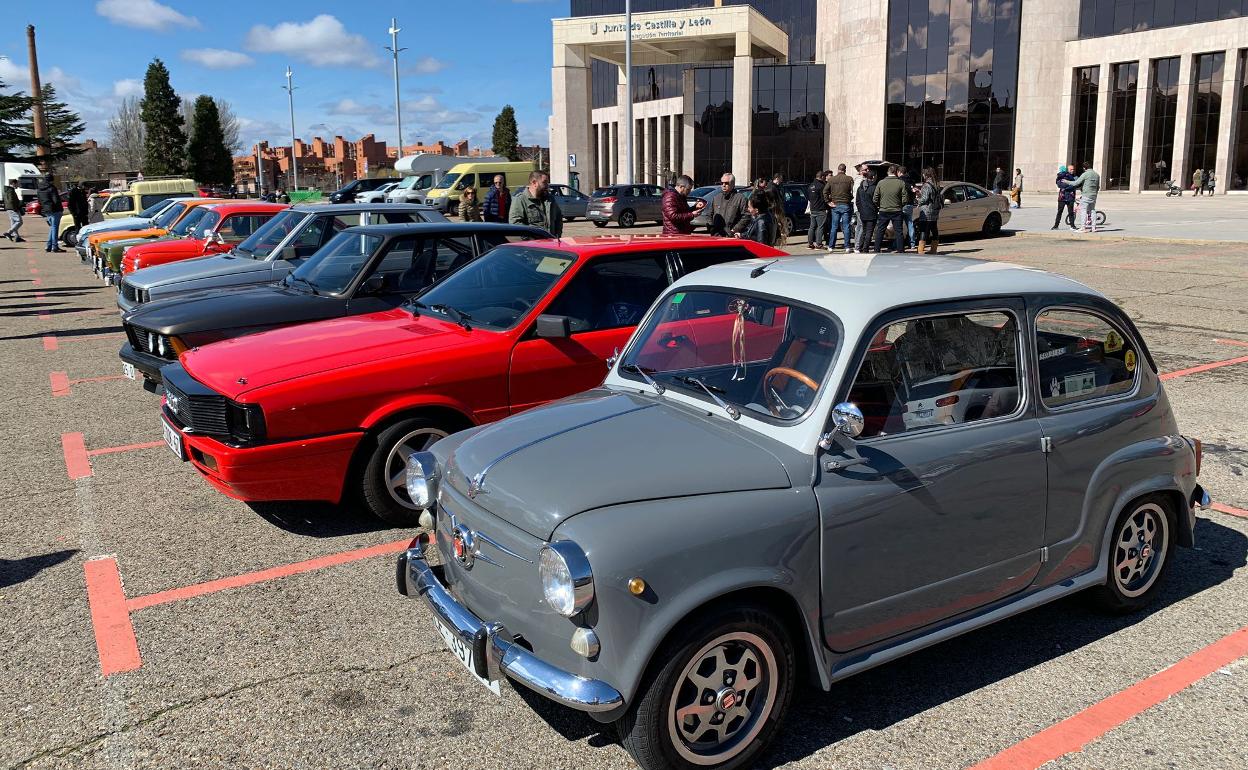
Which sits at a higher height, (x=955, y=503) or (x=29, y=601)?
(x=955, y=503)

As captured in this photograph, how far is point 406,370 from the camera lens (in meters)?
5.01

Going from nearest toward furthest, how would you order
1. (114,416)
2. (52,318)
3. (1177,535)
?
(1177,535), (114,416), (52,318)

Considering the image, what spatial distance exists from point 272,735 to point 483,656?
920mm

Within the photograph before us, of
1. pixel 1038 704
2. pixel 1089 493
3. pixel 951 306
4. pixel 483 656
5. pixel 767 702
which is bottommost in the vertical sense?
pixel 1038 704

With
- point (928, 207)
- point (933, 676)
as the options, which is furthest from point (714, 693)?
point (928, 207)

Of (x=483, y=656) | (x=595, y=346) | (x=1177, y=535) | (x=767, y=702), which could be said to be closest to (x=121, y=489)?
(x=595, y=346)

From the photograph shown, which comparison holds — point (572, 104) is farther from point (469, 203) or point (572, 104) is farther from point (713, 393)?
point (713, 393)

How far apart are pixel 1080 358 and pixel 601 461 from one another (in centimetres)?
215

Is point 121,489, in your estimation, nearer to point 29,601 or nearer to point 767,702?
point 29,601

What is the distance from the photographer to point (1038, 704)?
3430mm

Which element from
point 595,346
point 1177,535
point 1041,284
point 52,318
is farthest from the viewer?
point 52,318

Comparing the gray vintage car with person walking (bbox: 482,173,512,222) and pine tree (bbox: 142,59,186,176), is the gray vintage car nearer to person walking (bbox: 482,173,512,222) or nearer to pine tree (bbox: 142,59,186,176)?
person walking (bbox: 482,173,512,222)

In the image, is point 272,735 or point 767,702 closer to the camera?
point 767,702

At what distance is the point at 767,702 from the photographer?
3047 mm
